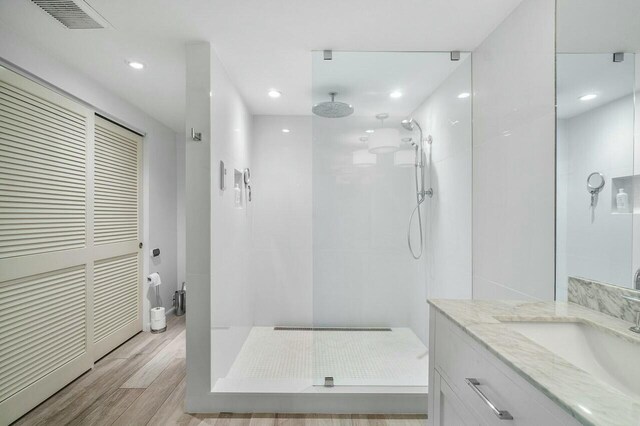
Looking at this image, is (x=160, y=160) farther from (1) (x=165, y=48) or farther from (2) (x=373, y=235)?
(2) (x=373, y=235)

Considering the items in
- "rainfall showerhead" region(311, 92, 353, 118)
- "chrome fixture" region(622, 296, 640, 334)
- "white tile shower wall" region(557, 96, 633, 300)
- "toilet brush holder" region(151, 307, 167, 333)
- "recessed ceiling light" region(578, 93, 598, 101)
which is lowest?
"toilet brush holder" region(151, 307, 167, 333)

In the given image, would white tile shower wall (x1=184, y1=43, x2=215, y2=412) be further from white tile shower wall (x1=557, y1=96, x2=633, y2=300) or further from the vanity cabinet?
white tile shower wall (x1=557, y1=96, x2=633, y2=300)

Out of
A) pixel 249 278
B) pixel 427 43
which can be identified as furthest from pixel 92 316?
pixel 427 43

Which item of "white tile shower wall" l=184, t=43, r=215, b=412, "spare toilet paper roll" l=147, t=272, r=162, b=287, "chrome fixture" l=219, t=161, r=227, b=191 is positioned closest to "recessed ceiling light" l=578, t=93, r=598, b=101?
"white tile shower wall" l=184, t=43, r=215, b=412

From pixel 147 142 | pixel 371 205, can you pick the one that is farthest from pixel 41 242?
pixel 371 205

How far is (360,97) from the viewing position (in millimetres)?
2137

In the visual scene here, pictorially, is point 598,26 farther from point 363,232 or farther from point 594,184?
point 363,232

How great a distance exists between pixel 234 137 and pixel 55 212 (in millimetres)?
1393

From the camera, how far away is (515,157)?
1.54 metres

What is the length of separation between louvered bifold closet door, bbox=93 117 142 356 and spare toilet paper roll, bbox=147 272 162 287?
106 mm

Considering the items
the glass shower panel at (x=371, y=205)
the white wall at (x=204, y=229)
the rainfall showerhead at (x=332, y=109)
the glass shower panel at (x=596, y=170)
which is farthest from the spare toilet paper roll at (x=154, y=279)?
the glass shower panel at (x=596, y=170)

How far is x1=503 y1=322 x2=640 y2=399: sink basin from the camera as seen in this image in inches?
32.8

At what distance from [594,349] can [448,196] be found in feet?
4.24

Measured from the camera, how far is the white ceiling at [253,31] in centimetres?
157
